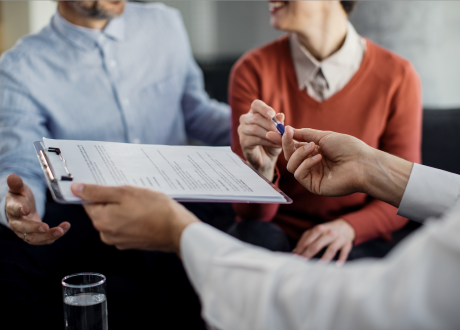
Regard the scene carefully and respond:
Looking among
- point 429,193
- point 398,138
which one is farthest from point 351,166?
point 398,138

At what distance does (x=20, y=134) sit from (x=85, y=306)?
0.76 meters

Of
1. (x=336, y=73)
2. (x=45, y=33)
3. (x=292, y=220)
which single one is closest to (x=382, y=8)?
(x=336, y=73)

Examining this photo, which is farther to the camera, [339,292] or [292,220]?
[292,220]

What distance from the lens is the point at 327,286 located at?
42 centimetres

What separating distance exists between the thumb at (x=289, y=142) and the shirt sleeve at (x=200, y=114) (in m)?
0.78

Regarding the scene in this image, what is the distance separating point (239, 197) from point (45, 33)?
1191mm

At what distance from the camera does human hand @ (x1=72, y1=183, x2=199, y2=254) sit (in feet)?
1.86

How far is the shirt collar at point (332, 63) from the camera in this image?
1257 mm

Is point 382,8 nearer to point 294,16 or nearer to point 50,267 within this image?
point 294,16

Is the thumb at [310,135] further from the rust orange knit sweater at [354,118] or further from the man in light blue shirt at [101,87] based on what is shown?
the man in light blue shirt at [101,87]

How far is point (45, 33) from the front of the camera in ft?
4.81

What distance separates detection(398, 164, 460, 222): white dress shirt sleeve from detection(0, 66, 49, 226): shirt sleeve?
3.06 feet

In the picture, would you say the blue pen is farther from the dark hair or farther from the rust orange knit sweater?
the dark hair

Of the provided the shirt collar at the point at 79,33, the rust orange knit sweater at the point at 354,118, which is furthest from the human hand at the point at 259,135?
the shirt collar at the point at 79,33
